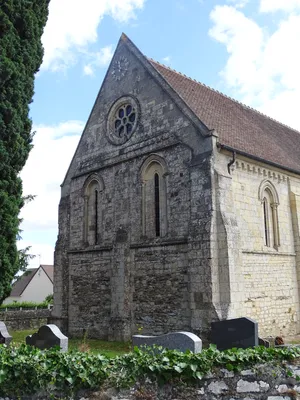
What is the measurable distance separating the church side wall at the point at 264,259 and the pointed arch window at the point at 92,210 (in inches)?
273

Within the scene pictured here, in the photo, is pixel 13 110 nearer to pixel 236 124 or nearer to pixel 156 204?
pixel 156 204

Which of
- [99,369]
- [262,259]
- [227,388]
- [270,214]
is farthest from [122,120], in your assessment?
[227,388]

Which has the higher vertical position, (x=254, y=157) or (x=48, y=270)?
(x=254, y=157)

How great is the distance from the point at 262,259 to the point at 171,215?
13.4 ft

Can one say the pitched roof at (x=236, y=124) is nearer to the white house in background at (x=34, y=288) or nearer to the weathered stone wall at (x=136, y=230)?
the weathered stone wall at (x=136, y=230)

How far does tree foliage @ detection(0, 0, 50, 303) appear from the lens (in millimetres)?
13758

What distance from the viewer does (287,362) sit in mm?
6840

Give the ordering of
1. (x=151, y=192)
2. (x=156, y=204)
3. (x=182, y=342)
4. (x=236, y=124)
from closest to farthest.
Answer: (x=182, y=342) → (x=156, y=204) → (x=151, y=192) → (x=236, y=124)

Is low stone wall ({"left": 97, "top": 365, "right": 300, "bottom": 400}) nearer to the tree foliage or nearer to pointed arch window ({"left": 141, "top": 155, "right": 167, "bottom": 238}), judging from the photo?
the tree foliage

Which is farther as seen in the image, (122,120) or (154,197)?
(122,120)

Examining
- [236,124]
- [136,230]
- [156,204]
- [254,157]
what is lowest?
[136,230]

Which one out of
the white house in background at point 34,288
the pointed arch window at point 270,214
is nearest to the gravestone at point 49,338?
the pointed arch window at point 270,214

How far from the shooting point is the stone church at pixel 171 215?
15008mm

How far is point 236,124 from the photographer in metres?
19.7
